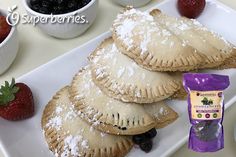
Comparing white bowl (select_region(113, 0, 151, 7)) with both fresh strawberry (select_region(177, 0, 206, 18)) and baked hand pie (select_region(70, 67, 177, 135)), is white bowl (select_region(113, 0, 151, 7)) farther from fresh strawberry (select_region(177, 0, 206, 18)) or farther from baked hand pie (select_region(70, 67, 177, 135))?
baked hand pie (select_region(70, 67, 177, 135))

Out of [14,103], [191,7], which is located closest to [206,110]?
[14,103]

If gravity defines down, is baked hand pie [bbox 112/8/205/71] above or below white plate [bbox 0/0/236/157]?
above

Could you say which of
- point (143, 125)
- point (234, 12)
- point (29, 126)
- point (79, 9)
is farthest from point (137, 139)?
point (234, 12)

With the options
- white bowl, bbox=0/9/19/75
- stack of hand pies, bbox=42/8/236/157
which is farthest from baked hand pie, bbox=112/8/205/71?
white bowl, bbox=0/9/19/75

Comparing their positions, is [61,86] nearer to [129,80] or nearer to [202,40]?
[129,80]

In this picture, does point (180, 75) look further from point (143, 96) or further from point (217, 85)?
point (217, 85)

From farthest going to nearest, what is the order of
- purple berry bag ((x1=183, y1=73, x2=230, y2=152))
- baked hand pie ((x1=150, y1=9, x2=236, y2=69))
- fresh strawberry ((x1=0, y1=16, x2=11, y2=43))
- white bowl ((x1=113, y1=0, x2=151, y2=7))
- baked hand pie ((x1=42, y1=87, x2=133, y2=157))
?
white bowl ((x1=113, y1=0, x2=151, y2=7)) < fresh strawberry ((x1=0, y1=16, x2=11, y2=43)) < baked hand pie ((x1=150, y1=9, x2=236, y2=69)) < baked hand pie ((x1=42, y1=87, x2=133, y2=157)) < purple berry bag ((x1=183, y1=73, x2=230, y2=152))

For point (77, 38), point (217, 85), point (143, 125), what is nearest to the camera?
point (217, 85)
